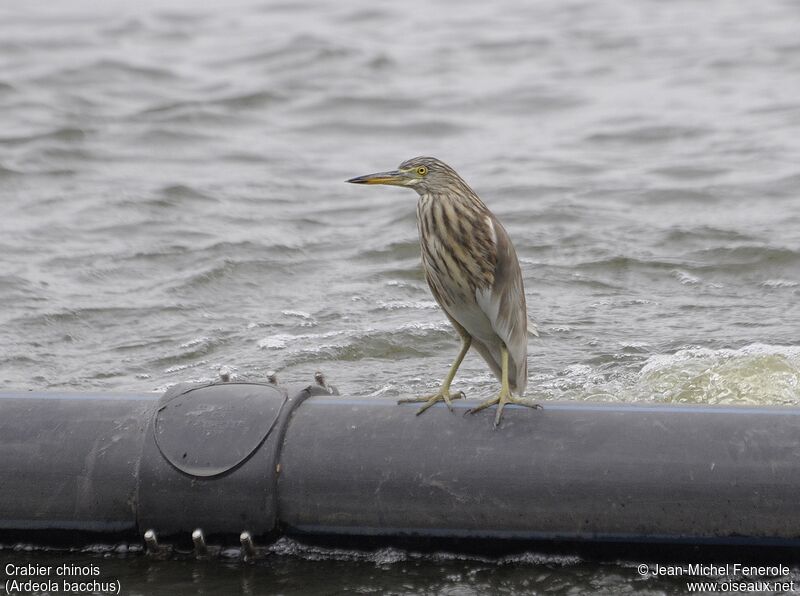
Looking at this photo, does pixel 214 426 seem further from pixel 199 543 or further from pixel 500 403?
pixel 500 403

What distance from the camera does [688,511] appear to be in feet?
13.5

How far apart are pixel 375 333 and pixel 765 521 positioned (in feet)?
11.1

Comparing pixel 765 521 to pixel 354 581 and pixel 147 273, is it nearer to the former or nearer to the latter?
pixel 354 581

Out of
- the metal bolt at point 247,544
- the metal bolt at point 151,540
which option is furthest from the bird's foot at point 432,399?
the metal bolt at point 151,540

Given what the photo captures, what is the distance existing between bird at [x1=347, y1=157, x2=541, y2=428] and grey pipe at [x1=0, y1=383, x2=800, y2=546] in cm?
26

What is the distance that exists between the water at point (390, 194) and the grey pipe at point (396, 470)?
0.76 ft

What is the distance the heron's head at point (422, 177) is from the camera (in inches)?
190

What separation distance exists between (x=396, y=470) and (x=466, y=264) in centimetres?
80

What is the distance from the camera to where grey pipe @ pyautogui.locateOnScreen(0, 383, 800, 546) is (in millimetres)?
4137

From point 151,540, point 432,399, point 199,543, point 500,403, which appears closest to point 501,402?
point 500,403

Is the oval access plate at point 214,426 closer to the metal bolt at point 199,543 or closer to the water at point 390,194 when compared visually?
the metal bolt at point 199,543

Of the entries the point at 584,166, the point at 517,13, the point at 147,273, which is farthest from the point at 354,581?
the point at 517,13

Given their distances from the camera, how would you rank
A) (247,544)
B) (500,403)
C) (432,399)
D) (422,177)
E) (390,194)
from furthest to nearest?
1. (390,194)
2. (422,177)
3. (432,399)
4. (500,403)
5. (247,544)

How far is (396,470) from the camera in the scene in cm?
429
